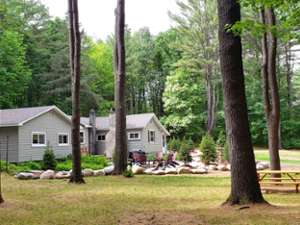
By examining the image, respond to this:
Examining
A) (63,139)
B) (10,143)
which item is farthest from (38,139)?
(63,139)

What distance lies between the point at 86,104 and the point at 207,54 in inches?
557

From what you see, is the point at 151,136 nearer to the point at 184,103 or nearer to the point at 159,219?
the point at 184,103

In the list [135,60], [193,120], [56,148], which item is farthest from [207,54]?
[56,148]

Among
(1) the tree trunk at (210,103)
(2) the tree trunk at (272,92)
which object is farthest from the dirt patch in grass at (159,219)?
(1) the tree trunk at (210,103)

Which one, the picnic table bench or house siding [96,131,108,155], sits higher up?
house siding [96,131,108,155]

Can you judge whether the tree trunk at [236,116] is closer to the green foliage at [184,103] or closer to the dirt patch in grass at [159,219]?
the dirt patch in grass at [159,219]

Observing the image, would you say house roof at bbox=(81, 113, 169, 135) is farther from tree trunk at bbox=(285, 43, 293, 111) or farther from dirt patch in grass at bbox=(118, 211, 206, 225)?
dirt patch in grass at bbox=(118, 211, 206, 225)

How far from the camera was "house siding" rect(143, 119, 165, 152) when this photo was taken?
33309 mm

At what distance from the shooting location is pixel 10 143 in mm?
23672

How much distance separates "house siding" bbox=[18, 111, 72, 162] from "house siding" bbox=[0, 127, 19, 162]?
0.78 ft

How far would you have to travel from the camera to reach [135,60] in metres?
49.9

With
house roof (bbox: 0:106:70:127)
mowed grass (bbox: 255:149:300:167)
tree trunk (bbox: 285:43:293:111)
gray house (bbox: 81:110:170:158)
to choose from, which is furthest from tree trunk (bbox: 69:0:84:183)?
tree trunk (bbox: 285:43:293:111)

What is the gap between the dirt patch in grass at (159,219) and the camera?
6.59 metres

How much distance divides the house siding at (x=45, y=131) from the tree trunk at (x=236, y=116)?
1796 centimetres
